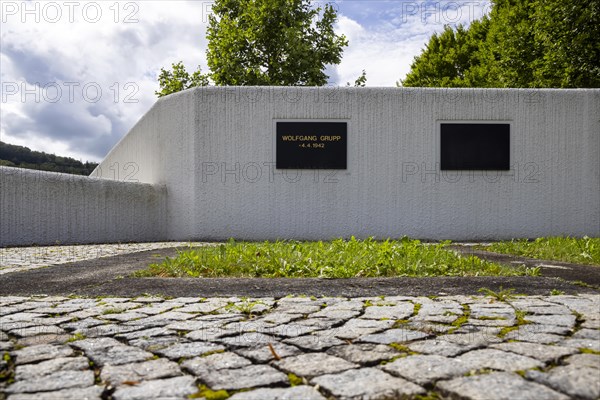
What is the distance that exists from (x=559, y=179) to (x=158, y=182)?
9.42 metres

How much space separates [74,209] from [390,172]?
6762 millimetres

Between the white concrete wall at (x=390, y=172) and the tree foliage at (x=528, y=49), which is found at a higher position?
the tree foliage at (x=528, y=49)

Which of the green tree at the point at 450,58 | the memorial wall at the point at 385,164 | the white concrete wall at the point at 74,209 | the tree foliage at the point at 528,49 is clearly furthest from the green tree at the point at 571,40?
the white concrete wall at the point at 74,209

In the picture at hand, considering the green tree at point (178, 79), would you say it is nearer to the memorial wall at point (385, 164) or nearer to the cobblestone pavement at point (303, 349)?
the memorial wall at point (385, 164)

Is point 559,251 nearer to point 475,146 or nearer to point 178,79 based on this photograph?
point 475,146

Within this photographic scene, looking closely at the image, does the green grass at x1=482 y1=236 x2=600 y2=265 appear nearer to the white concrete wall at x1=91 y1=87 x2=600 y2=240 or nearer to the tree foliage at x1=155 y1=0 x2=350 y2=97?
the white concrete wall at x1=91 y1=87 x2=600 y2=240

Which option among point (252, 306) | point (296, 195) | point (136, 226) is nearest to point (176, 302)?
point (252, 306)

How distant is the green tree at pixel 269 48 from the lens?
2008cm

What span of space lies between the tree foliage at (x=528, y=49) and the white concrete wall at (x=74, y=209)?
1246 centimetres

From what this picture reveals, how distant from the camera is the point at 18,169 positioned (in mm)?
9688

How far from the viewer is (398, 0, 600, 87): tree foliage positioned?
14.8 metres

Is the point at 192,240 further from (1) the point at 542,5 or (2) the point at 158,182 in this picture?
(1) the point at 542,5

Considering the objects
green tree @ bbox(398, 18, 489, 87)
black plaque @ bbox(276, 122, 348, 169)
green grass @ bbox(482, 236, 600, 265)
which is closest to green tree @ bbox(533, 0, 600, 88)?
green tree @ bbox(398, 18, 489, 87)

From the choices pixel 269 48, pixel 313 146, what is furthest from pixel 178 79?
pixel 313 146
